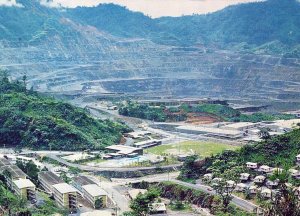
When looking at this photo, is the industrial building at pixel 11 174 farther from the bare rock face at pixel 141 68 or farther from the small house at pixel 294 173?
the bare rock face at pixel 141 68

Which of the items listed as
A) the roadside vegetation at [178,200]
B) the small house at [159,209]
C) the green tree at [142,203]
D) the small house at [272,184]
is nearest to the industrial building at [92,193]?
the roadside vegetation at [178,200]

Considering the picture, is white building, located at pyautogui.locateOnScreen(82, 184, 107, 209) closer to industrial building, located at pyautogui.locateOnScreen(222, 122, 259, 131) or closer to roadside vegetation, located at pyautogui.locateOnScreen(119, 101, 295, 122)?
industrial building, located at pyautogui.locateOnScreen(222, 122, 259, 131)

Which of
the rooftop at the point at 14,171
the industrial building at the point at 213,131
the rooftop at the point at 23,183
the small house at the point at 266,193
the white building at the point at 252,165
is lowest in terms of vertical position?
the industrial building at the point at 213,131

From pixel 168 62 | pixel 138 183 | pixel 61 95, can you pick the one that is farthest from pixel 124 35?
pixel 138 183

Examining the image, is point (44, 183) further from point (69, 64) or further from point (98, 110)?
point (69, 64)

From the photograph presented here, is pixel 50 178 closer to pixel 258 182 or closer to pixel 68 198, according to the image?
pixel 68 198

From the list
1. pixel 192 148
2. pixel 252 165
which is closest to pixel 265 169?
pixel 252 165

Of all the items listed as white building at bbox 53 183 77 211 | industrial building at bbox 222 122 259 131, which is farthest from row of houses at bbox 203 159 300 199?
industrial building at bbox 222 122 259 131
